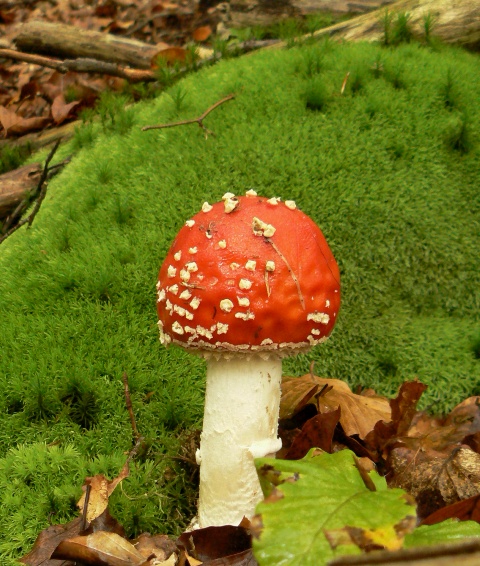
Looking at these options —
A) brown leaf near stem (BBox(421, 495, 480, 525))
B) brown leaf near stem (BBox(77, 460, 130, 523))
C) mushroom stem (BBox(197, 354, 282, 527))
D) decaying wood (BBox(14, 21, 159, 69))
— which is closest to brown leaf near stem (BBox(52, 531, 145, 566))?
brown leaf near stem (BBox(77, 460, 130, 523))

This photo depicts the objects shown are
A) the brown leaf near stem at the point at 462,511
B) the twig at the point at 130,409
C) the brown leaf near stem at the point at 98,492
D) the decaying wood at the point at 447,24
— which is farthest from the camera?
the decaying wood at the point at 447,24

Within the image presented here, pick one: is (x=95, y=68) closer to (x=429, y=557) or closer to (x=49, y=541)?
(x=49, y=541)

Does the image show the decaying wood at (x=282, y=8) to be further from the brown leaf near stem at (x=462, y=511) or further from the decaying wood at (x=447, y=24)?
the brown leaf near stem at (x=462, y=511)

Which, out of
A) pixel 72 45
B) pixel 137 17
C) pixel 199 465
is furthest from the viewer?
pixel 137 17

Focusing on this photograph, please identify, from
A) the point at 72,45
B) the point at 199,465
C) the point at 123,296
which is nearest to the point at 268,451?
the point at 199,465

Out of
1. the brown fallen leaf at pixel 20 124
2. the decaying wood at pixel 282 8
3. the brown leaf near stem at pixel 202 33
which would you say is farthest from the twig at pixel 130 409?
the brown leaf near stem at pixel 202 33

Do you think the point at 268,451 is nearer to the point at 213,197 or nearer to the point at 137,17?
the point at 213,197

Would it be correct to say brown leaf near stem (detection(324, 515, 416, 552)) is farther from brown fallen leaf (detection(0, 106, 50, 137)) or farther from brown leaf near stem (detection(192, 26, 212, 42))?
brown leaf near stem (detection(192, 26, 212, 42))

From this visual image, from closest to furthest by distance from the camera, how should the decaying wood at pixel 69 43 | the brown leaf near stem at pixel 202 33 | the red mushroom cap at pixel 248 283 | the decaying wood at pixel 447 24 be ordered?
1. the red mushroom cap at pixel 248 283
2. the decaying wood at pixel 447 24
3. the decaying wood at pixel 69 43
4. the brown leaf near stem at pixel 202 33
